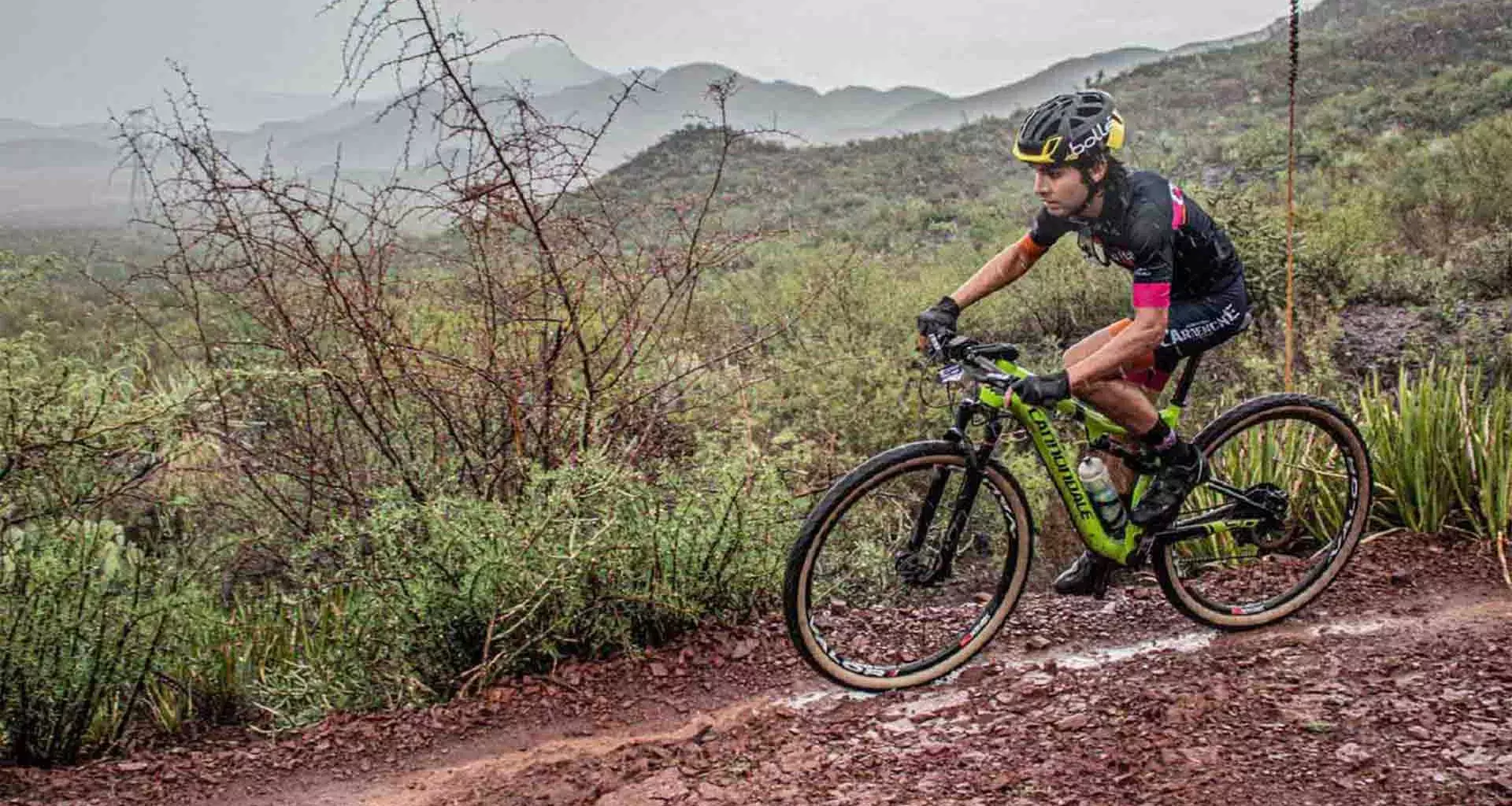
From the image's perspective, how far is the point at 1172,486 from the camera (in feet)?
13.0

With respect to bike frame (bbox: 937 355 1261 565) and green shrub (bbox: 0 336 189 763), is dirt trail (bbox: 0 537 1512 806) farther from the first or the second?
bike frame (bbox: 937 355 1261 565)

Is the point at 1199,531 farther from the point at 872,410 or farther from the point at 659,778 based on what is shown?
the point at 872,410

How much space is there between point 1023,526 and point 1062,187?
4.43 feet

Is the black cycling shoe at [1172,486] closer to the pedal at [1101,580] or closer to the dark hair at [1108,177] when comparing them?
the pedal at [1101,580]

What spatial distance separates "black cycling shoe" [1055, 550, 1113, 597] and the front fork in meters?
0.70

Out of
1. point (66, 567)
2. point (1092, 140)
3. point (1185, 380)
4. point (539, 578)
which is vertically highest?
point (1092, 140)

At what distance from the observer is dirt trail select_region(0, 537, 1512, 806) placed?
10.3 ft

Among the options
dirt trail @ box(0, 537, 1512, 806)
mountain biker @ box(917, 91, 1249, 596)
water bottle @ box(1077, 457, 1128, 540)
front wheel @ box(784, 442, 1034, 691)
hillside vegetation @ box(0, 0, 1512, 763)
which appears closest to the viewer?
dirt trail @ box(0, 537, 1512, 806)

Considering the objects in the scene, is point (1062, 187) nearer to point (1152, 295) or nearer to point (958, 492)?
point (1152, 295)

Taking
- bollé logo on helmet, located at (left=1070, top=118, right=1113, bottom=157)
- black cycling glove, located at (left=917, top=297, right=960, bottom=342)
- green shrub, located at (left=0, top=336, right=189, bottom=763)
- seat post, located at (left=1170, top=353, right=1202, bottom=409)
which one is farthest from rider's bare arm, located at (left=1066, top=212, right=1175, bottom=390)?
green shrub, located at (left=0, top=336, right=189, bottom=763)

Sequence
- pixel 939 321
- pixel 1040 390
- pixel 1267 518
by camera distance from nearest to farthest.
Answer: pixel 1040 390
pixel 939 321
pixel 1267 518

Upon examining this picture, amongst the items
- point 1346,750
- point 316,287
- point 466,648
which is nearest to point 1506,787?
point 1346,750

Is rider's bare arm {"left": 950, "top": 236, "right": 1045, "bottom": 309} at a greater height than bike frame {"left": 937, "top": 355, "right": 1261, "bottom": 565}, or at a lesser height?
greater

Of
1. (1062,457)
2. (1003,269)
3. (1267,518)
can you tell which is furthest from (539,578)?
(1267,518)
